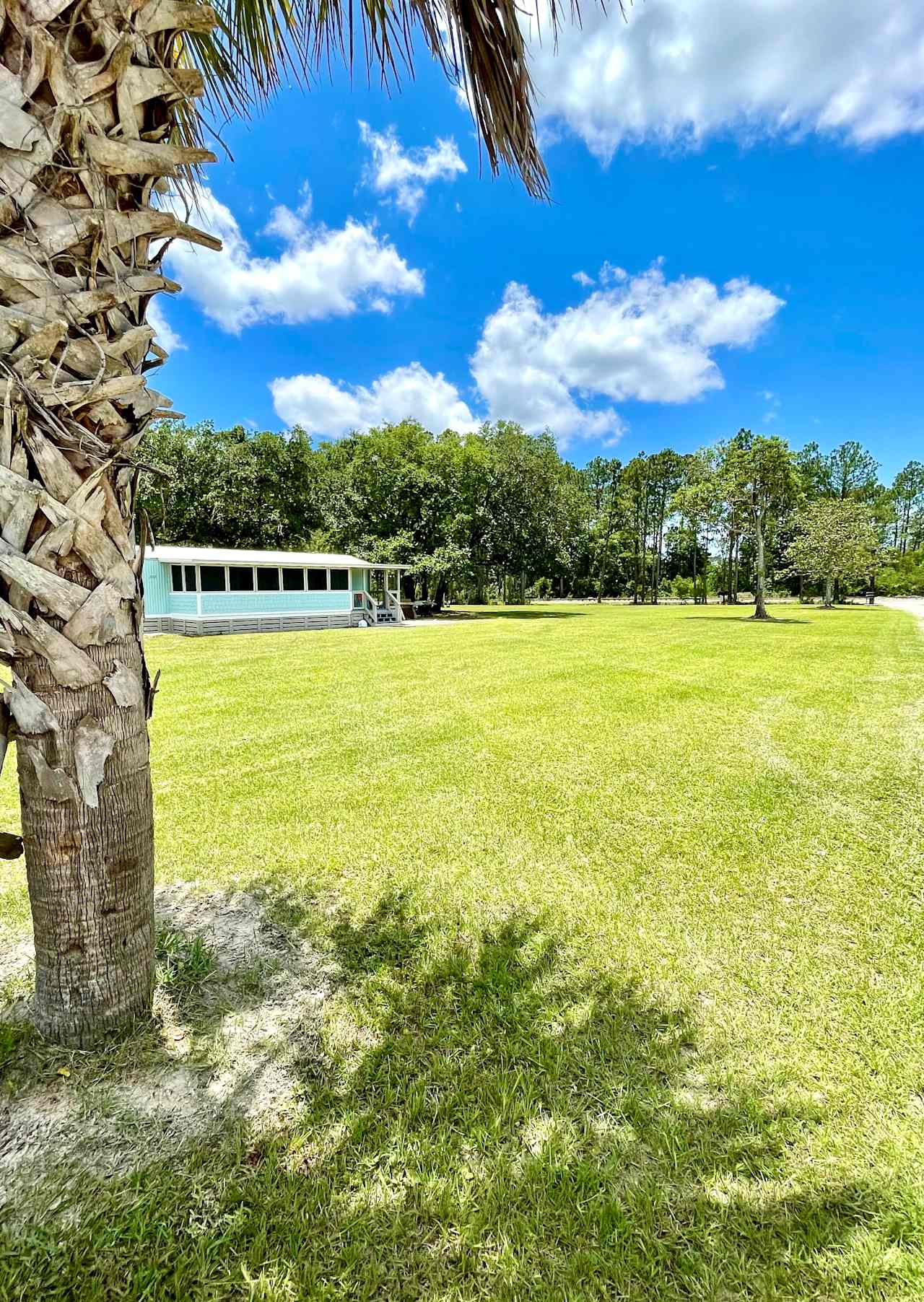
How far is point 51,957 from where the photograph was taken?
157 cm

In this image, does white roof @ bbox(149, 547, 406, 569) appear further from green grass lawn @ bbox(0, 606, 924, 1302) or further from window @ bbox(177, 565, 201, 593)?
green grass lawn @ bbox(0, 606, 924, 1302)

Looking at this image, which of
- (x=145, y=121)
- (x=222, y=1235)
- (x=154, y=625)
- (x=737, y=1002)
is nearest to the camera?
(x=222, y=1235)

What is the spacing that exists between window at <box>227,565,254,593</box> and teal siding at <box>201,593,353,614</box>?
525 millimetres

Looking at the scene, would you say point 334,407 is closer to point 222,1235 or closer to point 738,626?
point 738,626

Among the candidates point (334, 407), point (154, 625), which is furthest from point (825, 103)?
point (334, 407)

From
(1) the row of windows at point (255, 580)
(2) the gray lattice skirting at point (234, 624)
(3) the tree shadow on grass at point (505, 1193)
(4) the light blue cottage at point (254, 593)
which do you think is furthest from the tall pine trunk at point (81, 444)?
(1) the row of windows at point (255, 580)

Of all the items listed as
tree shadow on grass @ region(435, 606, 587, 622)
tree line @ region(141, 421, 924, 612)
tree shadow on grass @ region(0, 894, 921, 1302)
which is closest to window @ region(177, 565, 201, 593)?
tree line @ region(141, 421, 924, 612)

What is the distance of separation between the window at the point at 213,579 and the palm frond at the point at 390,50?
17.1m

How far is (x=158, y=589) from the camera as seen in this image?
56.5 ft

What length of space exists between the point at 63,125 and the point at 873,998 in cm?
397

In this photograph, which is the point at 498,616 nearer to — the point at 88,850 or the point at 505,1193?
the point at 88,850

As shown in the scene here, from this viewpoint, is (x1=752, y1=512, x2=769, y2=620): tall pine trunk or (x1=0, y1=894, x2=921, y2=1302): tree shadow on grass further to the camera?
(x1=752, y1=512, x2=769, y2=620): tall pine trunk

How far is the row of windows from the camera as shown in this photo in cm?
1769

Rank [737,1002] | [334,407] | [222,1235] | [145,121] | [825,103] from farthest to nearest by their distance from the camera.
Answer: [334,407] < [825,103] < [737,1002] < [145,121] < [222,1235]
